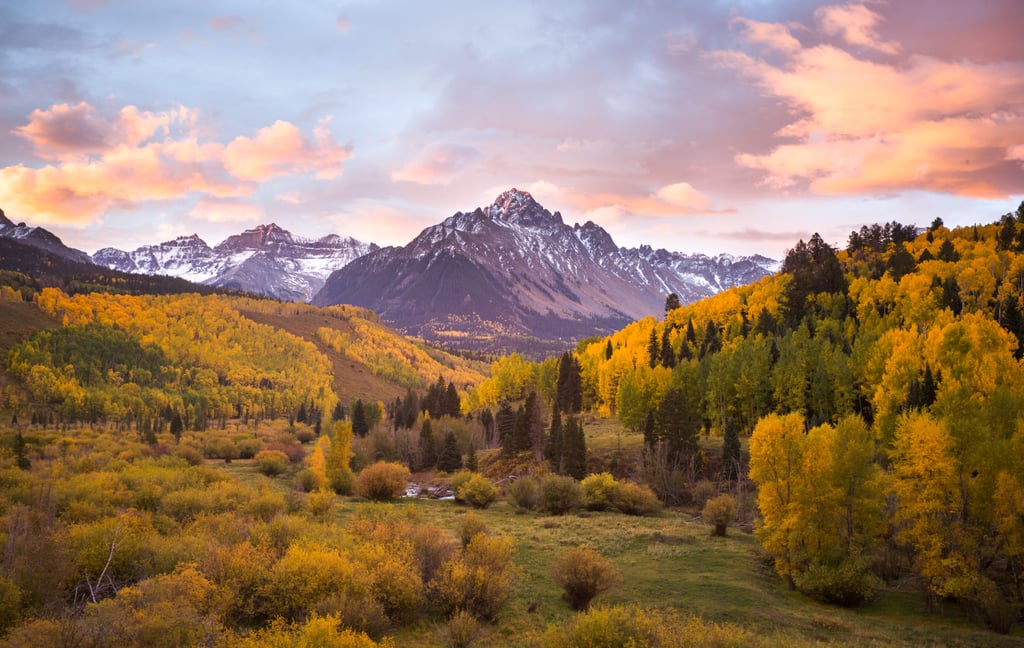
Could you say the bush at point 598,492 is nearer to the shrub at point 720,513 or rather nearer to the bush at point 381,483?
the shrub at point 720,513

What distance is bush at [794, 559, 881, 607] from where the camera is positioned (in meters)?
37.4

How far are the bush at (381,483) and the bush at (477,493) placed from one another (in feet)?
27.5

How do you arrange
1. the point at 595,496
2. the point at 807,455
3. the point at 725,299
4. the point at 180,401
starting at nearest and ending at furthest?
1. the point at 807,455
2. the point at 595,496
3. the point at 725,299
4. the point at 180,401

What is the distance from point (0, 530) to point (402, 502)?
45463 mm

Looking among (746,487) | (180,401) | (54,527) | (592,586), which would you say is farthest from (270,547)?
(180,401)

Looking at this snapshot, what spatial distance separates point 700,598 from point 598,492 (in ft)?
106

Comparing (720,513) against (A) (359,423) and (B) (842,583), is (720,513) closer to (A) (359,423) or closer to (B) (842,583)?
(B) (842,583)

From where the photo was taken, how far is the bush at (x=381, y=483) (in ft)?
235

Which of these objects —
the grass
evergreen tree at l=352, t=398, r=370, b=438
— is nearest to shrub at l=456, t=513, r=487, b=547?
the grass

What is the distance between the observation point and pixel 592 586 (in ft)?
113

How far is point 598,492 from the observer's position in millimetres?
69062

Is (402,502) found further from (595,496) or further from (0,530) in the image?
(0,530)

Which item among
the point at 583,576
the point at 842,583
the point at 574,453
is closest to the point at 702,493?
the point at 574,453

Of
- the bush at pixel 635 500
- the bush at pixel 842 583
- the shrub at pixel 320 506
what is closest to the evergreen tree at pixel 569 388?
the bush at pixel 635 500
